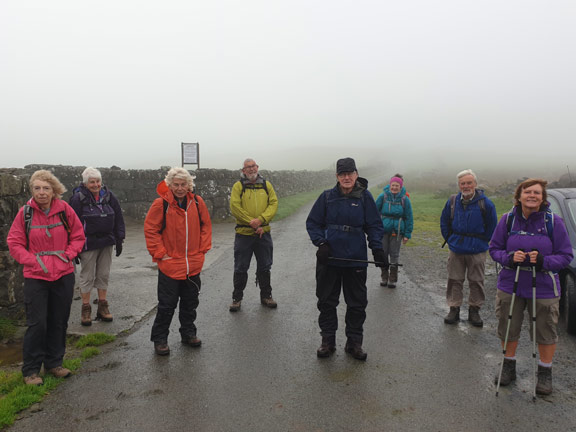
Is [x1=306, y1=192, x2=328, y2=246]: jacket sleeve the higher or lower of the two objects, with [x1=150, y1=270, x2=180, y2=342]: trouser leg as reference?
higher

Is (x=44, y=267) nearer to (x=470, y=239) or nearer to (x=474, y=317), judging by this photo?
(x=470, y=239)

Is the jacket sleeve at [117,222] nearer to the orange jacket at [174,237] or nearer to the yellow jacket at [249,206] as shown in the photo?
the orange jacket at [174,237]

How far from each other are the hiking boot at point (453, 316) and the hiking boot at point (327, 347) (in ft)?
6.45

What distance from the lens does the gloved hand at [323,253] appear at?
462 cm

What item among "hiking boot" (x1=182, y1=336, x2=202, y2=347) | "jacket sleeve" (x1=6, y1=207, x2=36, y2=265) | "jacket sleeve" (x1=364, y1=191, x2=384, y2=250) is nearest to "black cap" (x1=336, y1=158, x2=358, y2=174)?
"jacket sleeve" (x1=364, y1=191, x2=384, y2=250)

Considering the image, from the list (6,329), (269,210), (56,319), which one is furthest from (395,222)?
(6,329)

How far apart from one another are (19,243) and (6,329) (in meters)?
2.02

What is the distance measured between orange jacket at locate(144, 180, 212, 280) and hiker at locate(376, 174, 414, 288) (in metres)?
4.14

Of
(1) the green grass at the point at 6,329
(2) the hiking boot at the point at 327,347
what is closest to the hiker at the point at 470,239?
(2) the hiking boot at the point at 327,347

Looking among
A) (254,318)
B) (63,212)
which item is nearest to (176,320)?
(254,318)

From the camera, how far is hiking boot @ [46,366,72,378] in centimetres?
425

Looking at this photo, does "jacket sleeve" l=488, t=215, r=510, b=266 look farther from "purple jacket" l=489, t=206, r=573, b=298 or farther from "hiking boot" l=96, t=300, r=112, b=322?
"hiking boot" l=96, t=300, r=112, b=322

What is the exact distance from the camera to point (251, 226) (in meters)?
6.33

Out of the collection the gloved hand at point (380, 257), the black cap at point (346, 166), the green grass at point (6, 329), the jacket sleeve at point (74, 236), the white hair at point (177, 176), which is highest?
the black cap at point (346, 166)
